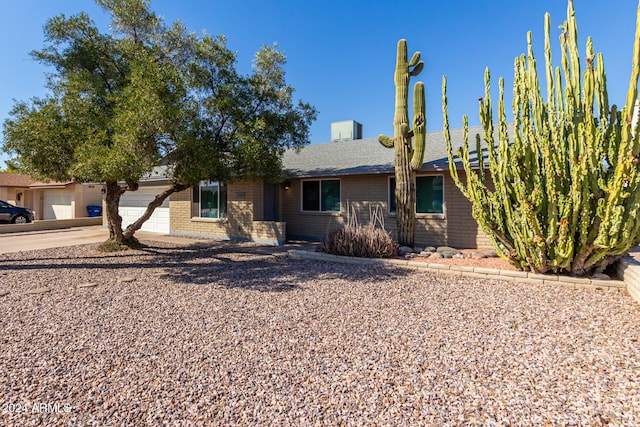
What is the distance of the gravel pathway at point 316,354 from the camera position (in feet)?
7.64

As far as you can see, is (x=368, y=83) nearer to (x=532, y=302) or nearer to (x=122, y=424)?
(x=532, y=302)

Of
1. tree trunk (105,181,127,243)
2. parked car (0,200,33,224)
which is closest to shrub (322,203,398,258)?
tree trunk (105,181,127,243)

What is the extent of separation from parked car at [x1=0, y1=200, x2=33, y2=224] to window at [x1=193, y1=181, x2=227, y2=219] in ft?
39.6

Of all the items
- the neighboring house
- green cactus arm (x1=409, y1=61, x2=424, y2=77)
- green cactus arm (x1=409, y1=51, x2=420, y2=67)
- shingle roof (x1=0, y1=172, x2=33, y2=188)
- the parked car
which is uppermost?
green cactus arm (x1=409, y1=51, x2=420, y2=67)

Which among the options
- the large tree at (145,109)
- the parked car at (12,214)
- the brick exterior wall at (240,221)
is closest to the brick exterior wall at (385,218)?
the brick exterior wall at (240,221)

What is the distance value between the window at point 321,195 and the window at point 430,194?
242cm

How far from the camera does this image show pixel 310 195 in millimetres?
12242

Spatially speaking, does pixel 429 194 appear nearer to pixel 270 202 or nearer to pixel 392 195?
pixel 392 195

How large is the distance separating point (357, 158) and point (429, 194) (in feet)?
10.8

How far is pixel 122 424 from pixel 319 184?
1020cm

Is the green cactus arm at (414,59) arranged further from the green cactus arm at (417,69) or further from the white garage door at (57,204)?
the white garage door at (57,204)

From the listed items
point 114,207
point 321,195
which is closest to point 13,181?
point 114,207

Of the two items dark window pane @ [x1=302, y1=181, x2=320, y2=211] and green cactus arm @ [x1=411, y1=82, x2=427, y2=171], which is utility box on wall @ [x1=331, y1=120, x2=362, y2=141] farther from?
green cactus arm @ [x1=411, y1=82, x2=427, y2=171]

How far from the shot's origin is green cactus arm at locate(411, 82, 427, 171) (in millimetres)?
8367
